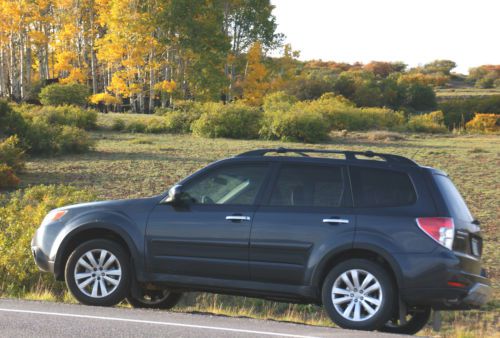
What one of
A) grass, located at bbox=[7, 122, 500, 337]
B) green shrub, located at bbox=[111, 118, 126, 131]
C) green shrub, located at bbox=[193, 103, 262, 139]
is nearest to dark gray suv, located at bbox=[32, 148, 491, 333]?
grass, located at bbox=[7, 122, 500, 337]

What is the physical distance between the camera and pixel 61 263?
34.7 feet

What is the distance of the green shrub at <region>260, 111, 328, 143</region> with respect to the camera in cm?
3584

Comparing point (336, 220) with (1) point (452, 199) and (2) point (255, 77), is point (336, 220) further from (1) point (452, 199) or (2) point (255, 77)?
(2) point (255, 77)

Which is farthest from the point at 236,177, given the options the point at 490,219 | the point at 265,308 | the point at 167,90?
the point at 167,90

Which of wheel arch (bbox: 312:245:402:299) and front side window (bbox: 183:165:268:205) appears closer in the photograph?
wheel arch (bbox: 312:245:402:299)

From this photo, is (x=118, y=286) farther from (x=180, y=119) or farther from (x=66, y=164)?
(x=180, y=119)

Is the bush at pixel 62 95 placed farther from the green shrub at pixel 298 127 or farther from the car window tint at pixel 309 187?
the car window tint at pixel 309 187

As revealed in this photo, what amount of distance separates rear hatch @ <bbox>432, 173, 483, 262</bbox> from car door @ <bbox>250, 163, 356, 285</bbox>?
97 centimetres

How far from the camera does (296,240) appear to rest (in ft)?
31.2

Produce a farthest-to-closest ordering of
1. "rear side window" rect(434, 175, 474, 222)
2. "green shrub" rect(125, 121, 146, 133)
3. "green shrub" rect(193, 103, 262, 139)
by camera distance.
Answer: "green shrub" rect(125, 121, 146, 133) → "green shrub" rect(193, 103, 262, 139) → "rear side window" rect(434, 175, 474, 222)

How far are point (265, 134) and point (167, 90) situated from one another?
68.2ft

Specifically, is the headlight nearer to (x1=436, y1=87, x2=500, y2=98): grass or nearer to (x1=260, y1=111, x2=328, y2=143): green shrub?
(x1=260, y1=111, x2=328, y2=143): green shrub

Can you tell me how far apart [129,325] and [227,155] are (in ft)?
71.6

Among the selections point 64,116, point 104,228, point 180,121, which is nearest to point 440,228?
point 104,228
